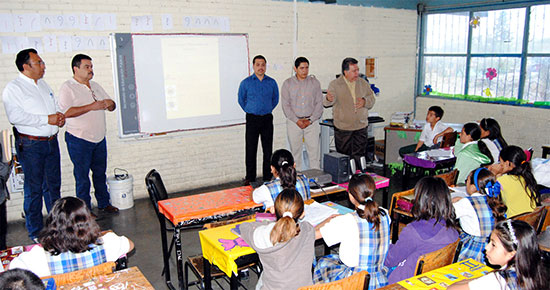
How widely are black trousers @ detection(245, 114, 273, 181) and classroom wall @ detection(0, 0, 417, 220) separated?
480mm

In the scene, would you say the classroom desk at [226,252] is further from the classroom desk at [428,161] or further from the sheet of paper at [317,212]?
the classroom desk at [428,161]

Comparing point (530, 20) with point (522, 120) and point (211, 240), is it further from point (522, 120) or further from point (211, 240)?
point (211, 240)

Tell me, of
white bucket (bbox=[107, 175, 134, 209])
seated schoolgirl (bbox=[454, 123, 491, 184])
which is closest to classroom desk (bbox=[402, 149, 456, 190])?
seated schoolgirl (bbox=[454, 123, 491, 184])

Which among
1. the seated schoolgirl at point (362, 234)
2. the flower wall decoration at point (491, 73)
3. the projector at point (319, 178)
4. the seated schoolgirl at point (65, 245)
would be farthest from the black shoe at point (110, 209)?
the flower wall decoration at point (491, 73)

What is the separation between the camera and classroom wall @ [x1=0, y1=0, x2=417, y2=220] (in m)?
5.18

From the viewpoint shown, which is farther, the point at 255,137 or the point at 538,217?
the point at 255,137

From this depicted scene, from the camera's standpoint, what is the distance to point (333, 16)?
7.23 m

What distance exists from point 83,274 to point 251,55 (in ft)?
15.5

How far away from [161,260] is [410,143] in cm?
432

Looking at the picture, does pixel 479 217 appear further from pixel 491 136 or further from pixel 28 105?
pixel 28 105

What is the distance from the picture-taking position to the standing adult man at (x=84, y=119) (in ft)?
16.0

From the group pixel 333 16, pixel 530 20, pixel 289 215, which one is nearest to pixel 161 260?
pixel 289 215

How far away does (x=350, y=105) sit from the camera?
5805mm

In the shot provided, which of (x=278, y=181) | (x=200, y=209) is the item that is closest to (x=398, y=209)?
(x=278, y=181)
